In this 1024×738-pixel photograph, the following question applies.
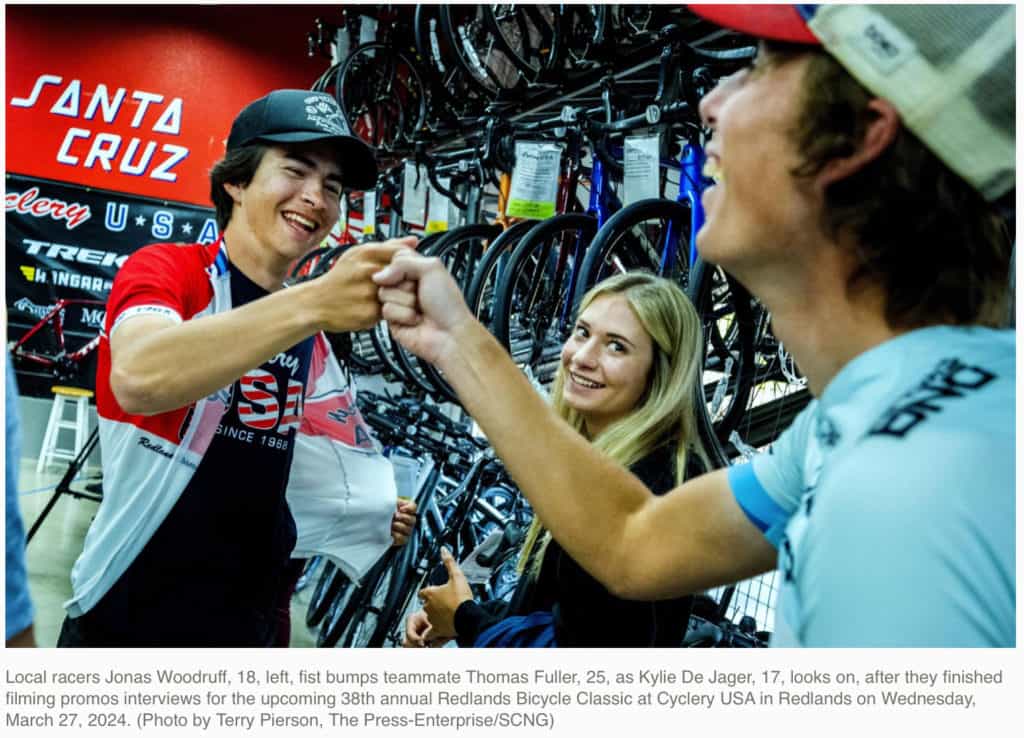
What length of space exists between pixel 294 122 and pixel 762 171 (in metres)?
0.92

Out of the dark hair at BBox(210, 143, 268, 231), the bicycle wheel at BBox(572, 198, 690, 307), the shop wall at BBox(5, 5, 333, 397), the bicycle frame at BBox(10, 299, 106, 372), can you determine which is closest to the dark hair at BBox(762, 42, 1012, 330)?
the dark hair at BBox(210, 143, 268, 231)

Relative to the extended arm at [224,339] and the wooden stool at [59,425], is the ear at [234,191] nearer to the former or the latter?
the extended arm at [224,339]

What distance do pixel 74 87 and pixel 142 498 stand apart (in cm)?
595

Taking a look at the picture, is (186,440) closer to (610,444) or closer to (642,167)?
(610,444)

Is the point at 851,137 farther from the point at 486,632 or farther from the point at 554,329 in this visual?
the point at 554,329

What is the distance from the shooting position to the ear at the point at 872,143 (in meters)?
0.72

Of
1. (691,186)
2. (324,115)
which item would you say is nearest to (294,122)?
(324,115)

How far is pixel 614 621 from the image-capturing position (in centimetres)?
125

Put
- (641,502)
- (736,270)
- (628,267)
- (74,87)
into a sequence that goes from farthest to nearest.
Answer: (74,87)
(628,267)
(641,502)
(736,270)

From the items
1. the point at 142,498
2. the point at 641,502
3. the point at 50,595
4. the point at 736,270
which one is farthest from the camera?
the point at 50,595

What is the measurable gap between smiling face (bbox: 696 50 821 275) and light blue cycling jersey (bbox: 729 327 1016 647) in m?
0.17

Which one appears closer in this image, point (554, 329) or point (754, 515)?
point (754, 515)

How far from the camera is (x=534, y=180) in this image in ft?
10.0
